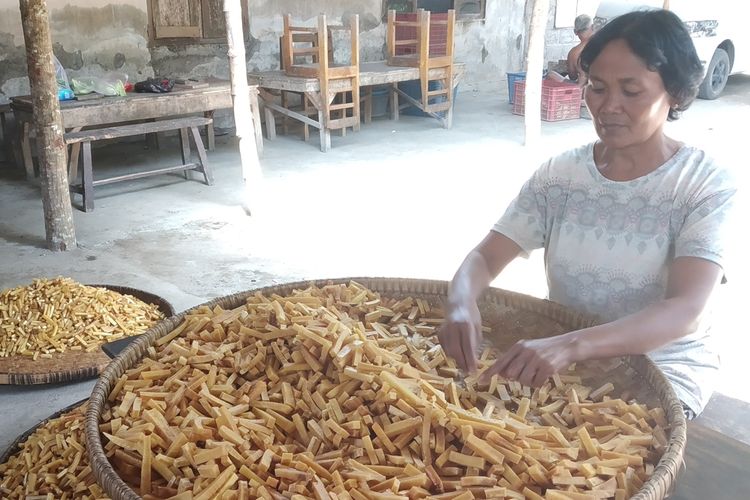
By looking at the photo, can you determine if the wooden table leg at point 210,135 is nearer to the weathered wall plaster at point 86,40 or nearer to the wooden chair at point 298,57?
the weathered wall plaster at point 86,40

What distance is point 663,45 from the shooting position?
1.53 m

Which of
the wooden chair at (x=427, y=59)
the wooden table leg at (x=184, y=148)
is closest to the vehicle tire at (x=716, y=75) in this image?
the wooden chair at (x=427, y=59)

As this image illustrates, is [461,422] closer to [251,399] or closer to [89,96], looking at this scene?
[251,399]

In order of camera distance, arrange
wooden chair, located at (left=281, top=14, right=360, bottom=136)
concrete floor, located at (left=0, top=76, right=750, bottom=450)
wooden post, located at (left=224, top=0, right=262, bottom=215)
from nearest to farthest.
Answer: concrete floor, located at (left=0, top=76, right=750, bottom=450)
wooden post, located at (left=224, top=0, right=262, bottom=215)
wooden chair, located at (left=281, top=14, right=360, bottom=136)

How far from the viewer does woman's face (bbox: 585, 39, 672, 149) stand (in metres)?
1.56

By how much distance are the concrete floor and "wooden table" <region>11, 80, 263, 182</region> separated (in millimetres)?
491

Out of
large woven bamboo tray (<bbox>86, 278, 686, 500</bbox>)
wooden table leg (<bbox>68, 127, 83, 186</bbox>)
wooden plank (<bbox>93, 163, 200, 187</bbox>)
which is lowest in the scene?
wooden plank (<bbox>93, 163, 200, 187</bbox>)

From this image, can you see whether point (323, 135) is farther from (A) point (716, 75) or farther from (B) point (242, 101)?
(A) point (716, 75)

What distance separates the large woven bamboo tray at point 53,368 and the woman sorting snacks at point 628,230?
1.92 m

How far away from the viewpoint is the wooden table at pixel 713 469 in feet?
4.04

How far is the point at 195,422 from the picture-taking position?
134 cm

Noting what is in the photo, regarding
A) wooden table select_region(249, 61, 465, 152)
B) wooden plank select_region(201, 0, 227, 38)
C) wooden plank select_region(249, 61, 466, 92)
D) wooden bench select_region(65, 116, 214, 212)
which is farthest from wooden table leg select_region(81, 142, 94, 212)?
wooden plank select_region(201, 0, 227, 38)

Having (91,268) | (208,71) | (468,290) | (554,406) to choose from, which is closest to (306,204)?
(91,268)

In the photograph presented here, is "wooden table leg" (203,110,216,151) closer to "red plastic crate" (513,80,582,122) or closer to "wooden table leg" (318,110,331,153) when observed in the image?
"wooden table leg" (318,110,331,153)
